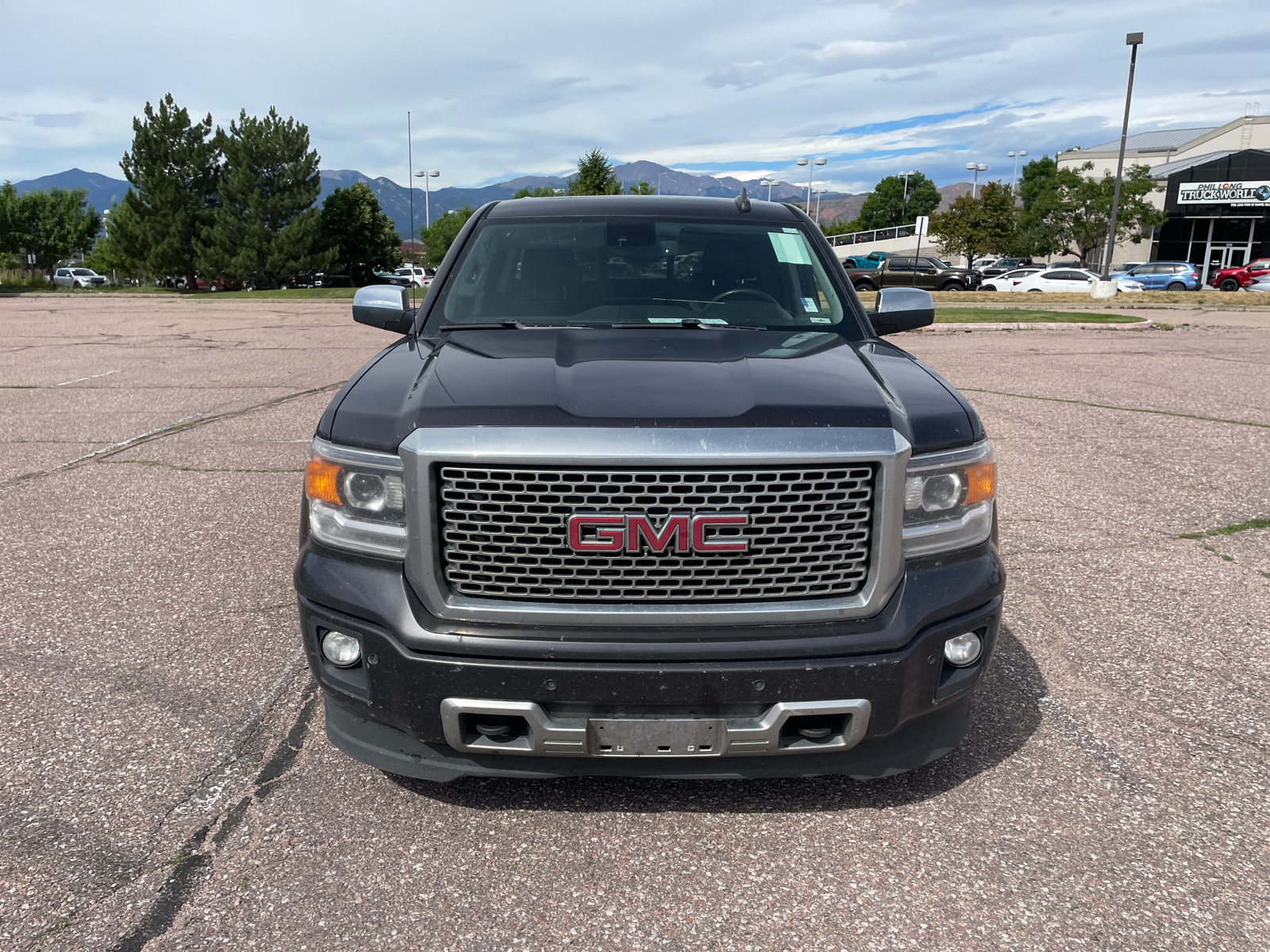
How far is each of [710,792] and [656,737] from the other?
0.58m

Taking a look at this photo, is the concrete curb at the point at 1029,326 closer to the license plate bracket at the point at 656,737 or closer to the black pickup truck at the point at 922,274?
the license plate bracket at the point at 656,737

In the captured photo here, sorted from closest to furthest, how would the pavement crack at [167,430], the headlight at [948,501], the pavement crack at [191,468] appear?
the headlight at [948,501] < the pavement crack at [167,430] < the pavement crack at [191,468]

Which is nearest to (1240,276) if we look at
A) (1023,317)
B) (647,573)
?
(1023,317)

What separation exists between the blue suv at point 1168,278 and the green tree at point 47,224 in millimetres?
58232

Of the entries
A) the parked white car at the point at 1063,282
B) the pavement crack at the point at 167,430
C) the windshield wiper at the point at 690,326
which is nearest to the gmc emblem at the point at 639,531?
the windshield wiper at the point at 690,326

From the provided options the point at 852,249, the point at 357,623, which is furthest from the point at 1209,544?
the point at 852,249

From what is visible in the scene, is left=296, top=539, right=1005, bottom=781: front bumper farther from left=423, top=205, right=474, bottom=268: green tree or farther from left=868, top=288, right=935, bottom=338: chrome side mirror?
left=423, top=205, right=474, bottom=268: green tree

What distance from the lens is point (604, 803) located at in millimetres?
2816

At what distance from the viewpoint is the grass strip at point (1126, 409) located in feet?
29.0

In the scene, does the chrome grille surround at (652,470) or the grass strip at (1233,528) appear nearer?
the chrome grille surround at (652,470)

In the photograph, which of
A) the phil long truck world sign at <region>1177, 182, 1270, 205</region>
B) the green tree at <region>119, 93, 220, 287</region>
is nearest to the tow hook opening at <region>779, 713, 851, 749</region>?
the green tree at <region>119, 93, 220, 287</region>

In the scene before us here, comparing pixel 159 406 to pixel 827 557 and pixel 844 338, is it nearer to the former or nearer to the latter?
pixel 844 338

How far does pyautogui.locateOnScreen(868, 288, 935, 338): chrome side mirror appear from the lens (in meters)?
3.94

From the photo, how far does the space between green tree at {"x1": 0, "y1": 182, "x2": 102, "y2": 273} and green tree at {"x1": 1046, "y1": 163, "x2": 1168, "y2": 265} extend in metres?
59.4
